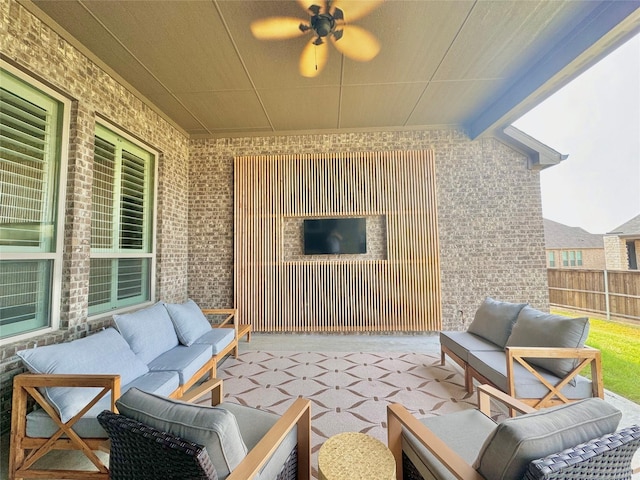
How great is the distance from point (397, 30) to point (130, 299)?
477 cm

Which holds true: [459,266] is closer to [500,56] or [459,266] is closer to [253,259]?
[500,56]

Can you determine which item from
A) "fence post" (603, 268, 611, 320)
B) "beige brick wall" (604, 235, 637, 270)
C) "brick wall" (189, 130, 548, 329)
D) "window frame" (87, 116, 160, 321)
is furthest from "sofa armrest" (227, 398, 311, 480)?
"beige brick wall" (604, 235, 637, 270)

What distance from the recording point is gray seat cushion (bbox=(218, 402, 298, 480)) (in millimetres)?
1321

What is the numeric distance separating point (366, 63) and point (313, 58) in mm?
661

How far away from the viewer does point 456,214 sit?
5113 millimetres

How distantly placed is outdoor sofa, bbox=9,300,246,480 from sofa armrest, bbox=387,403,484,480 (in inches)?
60.3

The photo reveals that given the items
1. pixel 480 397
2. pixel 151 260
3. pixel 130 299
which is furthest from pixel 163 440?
pixel 151 260

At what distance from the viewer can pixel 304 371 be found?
3449 mm

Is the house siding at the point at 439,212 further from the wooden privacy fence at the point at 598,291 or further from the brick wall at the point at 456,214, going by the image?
the wooden privacy fence at the point at 598,291

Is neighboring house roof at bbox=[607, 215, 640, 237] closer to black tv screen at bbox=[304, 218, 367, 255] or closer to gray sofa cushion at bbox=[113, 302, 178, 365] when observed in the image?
black tv screen at bbox=[304, 218, 367, 255]

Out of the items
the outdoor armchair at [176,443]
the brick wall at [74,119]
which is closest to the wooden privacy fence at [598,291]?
the outdoor armchair at [176,443]

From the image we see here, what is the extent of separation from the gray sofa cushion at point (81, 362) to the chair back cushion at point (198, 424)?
3.44ft

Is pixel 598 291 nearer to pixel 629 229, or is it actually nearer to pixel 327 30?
pixel 629 229

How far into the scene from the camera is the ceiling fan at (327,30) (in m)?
2.59
